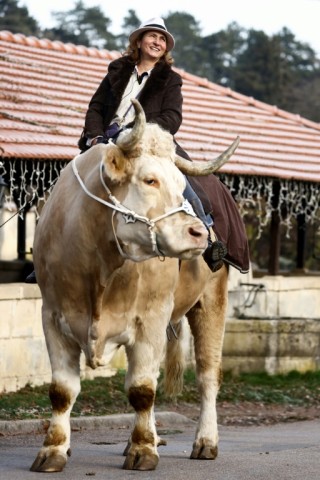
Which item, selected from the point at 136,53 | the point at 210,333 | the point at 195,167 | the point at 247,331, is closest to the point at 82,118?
the point at 247,331

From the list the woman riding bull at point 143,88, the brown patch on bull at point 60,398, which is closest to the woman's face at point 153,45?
the woman riding bull at point 143,88

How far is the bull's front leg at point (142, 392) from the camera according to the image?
9.56 m

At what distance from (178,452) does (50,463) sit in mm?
1935

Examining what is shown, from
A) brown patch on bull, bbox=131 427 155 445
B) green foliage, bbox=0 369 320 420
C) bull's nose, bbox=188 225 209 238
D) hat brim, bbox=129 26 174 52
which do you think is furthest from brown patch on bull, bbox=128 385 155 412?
green foliage, bbox=0 369 320 420

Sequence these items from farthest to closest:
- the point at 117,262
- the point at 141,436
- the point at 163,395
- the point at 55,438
→ the point at 163,395
the point at 141,436
the point at 55,438
the point at 117,262

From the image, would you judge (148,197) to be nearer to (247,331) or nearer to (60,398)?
(60,398)

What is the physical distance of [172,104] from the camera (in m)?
10.4

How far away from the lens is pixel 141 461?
9.50 meters

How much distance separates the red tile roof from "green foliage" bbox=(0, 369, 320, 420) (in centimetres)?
279

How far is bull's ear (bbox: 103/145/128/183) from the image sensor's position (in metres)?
9.12

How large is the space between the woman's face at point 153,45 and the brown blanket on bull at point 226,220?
39.6 inches

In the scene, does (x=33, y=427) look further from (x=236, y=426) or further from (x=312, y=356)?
(x=312, y=356)

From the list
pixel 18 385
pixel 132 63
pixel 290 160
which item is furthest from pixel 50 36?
pixel 132 63

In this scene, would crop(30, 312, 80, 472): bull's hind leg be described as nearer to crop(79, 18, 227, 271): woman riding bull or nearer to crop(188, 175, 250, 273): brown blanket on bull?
crop(79, 18, 227, 271): woman riding bull
